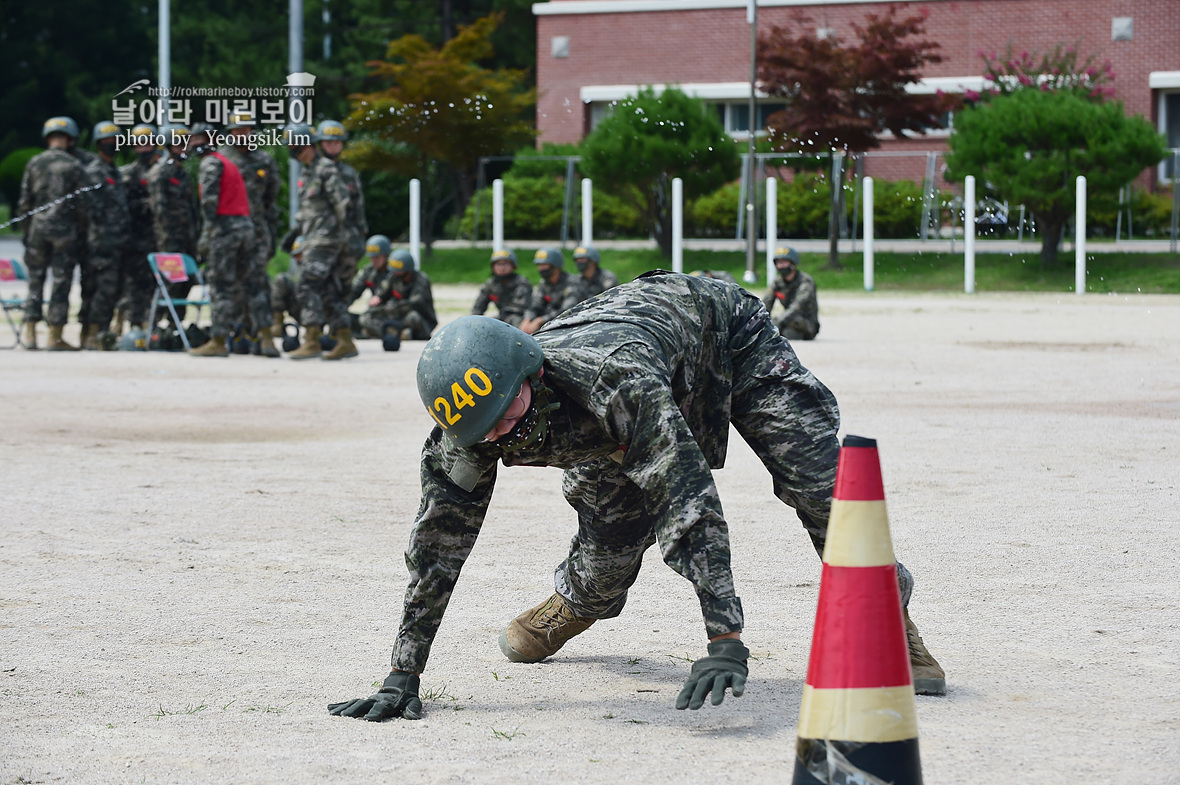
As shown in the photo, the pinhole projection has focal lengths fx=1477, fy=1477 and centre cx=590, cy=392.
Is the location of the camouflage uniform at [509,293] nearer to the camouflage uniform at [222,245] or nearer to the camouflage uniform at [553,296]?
the camouflage uniform at [553,296]

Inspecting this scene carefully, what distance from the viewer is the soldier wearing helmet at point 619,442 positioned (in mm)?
3699

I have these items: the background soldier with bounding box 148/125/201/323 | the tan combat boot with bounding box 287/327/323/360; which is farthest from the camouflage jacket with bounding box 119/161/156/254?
the tan combat boot with bounding box 287/327/323/360

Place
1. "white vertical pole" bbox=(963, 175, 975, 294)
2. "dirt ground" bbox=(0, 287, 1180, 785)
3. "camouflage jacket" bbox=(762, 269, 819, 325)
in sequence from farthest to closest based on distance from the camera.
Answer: "white vertical pole" bbox=(963, 175, 975, 294)
"camouflage jacket" bbox=(762, 269, 819, 325)
"dirt ground" bbox=(0, 287, 1180, 785)

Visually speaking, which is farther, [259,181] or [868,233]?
[868,233]

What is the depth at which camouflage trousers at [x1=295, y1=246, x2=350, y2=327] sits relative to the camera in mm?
15656

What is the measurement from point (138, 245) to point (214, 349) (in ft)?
8.16

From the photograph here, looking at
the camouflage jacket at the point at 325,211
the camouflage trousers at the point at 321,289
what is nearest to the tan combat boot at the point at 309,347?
the camouflage trousers at the point at 321,289

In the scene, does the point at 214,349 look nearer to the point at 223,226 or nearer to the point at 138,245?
the point at 223,226

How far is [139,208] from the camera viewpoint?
18.3 m

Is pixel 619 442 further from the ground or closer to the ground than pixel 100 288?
closer to the ground

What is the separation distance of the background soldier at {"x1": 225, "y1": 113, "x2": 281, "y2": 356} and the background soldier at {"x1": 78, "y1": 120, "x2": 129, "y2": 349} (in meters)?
1.78

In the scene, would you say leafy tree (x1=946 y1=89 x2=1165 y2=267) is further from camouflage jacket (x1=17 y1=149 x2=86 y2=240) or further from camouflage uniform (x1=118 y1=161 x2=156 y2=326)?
camouflage jacket (x1=17 y1=149 x2=86 y2=240)

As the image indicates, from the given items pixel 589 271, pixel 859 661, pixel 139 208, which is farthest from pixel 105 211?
pixel 859 661

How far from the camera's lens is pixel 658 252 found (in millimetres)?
32250
